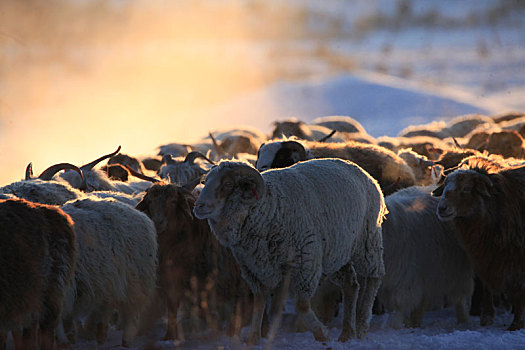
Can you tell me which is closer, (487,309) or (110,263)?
(110,263)

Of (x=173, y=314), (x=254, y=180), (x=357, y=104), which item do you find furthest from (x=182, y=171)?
(x=357, y=104)

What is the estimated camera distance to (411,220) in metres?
8.06

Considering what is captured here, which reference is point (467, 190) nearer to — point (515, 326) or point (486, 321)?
point (515, 326)

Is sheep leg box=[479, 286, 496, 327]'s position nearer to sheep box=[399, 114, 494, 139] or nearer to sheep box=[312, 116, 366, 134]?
sheep box=[312, 116, 366, 134]

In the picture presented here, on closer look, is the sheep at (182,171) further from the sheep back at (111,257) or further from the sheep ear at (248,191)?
the sheep ear at (248,191)

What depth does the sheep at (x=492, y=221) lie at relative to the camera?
282 inches

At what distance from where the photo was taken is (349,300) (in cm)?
618

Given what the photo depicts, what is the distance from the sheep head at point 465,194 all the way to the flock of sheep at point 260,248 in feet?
0.04

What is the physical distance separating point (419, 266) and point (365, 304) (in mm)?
1752

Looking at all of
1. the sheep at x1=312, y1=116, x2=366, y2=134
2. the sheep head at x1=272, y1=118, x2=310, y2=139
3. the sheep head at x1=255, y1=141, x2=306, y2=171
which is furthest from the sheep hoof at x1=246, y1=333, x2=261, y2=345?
the sheep at x1=312, y1=116, x2=366, y2=134

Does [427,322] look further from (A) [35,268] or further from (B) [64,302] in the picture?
(A) [35,268]

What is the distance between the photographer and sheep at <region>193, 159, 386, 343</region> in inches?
210

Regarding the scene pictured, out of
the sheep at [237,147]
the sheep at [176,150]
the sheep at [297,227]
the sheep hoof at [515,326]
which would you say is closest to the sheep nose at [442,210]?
the sheep at [297,227]

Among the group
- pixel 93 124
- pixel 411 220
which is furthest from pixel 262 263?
pixel 93 124
